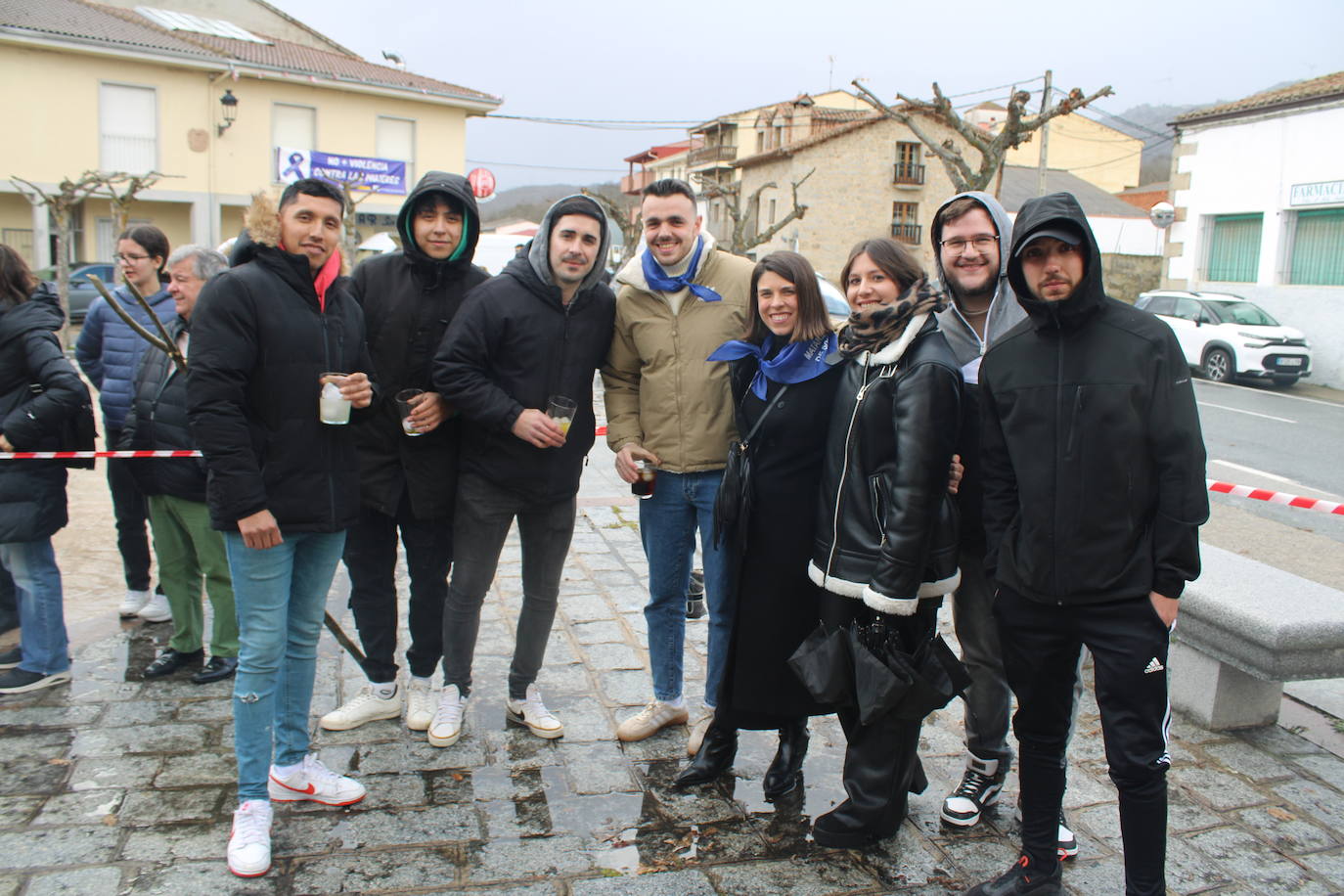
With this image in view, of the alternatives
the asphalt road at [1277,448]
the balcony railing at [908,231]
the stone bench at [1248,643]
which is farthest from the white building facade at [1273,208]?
the balcony railing at [908,231]

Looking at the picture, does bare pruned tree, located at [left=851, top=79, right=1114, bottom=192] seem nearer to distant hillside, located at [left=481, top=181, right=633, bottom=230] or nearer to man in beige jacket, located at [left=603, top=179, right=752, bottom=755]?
man in beige jacket, located at [left=603, top=179, right=752, bottom=755]

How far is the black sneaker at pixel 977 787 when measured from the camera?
335cm

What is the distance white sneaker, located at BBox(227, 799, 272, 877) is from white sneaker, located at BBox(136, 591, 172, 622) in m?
2.23

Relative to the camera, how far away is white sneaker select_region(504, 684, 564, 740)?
389cm

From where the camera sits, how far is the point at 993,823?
11.0ft

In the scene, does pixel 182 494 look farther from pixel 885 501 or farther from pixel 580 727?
pixel 885 501

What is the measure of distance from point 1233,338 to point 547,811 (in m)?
18.7

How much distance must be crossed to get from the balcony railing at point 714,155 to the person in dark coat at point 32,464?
59992 millimetres

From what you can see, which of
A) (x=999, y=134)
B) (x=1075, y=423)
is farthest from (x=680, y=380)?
(x=999, y=134)

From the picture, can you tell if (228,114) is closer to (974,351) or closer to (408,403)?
(408,403)

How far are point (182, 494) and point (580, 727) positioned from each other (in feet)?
6.55

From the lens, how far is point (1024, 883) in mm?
2883

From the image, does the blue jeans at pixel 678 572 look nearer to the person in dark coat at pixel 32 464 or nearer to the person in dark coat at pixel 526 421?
the person in dark coat at pixel 526 421

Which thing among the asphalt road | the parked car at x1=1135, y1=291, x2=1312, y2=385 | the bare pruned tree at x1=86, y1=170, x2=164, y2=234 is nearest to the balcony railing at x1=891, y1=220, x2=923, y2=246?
the parked car at x1=1135, y1=291, x2=1312, y2=385
